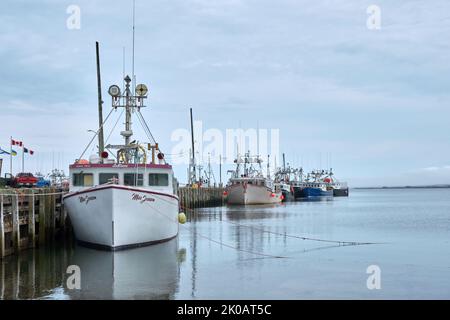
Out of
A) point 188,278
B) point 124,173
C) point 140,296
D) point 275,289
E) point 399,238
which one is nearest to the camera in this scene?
point 140,296

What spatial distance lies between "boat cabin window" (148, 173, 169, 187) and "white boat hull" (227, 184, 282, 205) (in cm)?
5782

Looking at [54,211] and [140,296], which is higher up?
[54,211]

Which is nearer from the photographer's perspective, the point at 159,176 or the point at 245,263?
the point at 245,263

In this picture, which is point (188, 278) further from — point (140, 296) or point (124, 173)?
point (124, 173)

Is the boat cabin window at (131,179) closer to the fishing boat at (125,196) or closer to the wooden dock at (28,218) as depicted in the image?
the fishing boat at (125,196)

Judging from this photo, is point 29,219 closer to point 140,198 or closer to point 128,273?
point 140,198

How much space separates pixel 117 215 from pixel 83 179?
400cm

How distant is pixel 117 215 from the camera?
21.7 metres

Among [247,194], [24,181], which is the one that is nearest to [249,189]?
[247,194]

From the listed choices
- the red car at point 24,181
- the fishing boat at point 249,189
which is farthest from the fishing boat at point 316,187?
the red car at point 24,181
